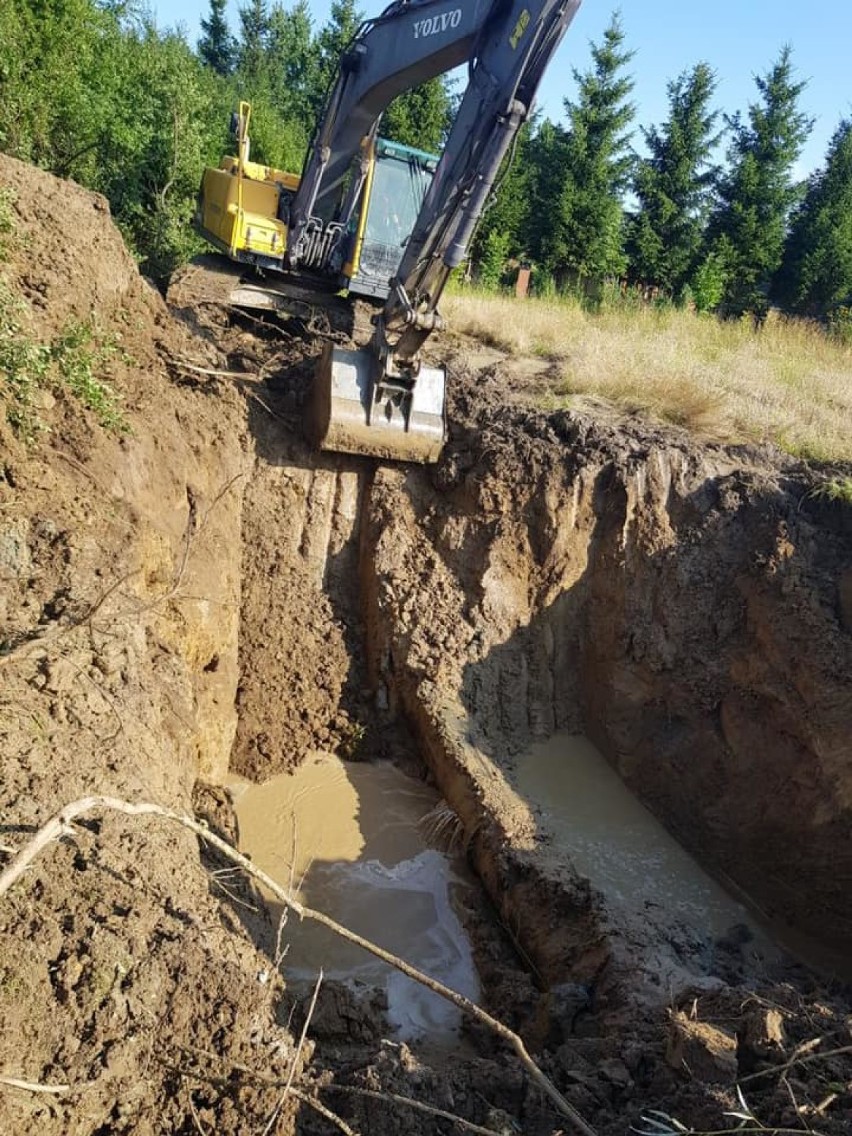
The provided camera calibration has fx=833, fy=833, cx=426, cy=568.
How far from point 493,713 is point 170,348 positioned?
4.02 meters

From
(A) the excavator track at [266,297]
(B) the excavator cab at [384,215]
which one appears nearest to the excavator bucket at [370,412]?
(A) the excavator track at [266,297]

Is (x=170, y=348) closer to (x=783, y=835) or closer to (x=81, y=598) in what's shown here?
(x=81, y=598)

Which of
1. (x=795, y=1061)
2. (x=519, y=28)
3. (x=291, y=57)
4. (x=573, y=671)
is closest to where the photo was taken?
(x=795, y=1061)

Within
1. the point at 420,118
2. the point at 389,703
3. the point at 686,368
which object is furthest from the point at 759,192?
the point at 389,703

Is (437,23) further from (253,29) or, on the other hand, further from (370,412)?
(253,29)

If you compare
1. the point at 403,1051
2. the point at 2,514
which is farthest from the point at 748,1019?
the point at 2,514

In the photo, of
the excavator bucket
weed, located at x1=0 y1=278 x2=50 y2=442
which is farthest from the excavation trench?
weed, located at x1=0 y1=278 x2=50 y2=442

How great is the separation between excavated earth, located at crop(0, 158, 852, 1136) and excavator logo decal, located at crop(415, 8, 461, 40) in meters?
2.87

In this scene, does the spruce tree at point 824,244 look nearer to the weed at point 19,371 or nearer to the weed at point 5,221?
the weed at point 5,221

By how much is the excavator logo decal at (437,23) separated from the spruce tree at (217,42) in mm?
39131

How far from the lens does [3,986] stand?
8.96ft

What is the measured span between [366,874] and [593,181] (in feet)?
69.8

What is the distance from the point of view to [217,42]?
1587 inches

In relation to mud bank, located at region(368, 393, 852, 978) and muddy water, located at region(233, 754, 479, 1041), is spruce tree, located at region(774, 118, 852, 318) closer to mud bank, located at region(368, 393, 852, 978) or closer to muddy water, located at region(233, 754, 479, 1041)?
mud bank, located at region(368, 393, 852, 978)
